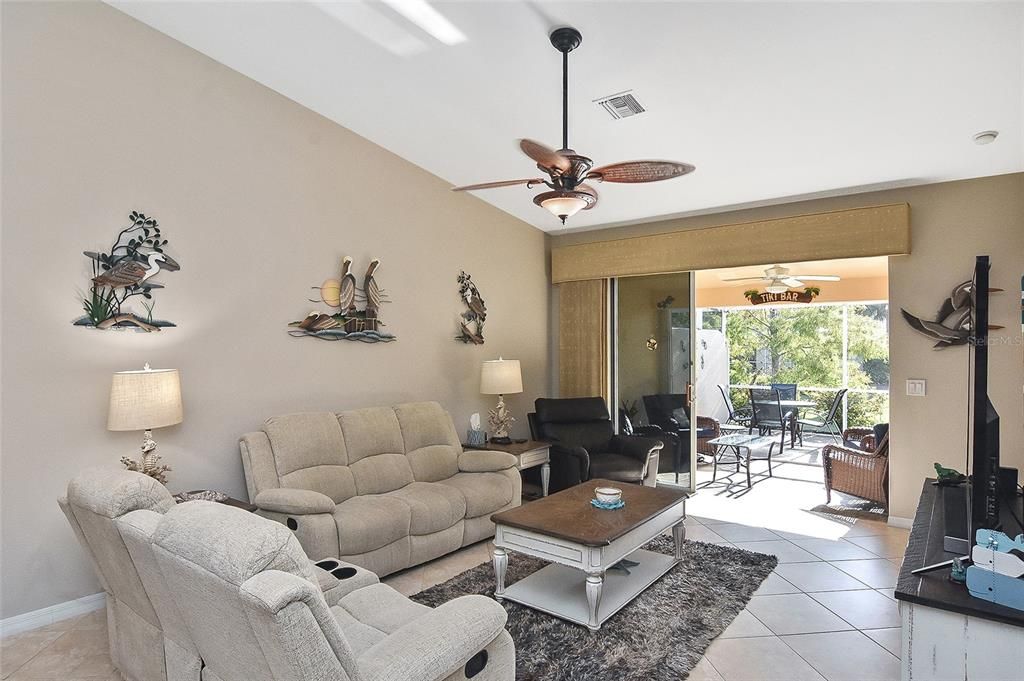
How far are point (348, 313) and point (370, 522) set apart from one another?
1.66 metres

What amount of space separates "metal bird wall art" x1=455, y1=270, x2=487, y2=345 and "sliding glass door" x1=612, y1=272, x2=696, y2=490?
5.45ft

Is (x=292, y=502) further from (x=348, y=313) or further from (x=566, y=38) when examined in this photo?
(x=566, y=38)

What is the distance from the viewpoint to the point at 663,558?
370 centimetres

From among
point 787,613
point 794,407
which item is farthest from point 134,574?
point 794,407

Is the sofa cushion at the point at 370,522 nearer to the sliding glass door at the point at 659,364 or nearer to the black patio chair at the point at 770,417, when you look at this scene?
the sliding glass door at the point at 659,364

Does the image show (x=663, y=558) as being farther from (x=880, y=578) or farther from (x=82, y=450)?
(x=82, y=450)

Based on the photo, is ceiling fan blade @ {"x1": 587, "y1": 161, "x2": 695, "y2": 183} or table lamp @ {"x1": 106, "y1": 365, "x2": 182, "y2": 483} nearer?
ceiling fan blade @ {"x1": 587, "y1": 161, "x2": 695, "y2": 183}

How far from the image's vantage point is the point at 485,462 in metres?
4.40

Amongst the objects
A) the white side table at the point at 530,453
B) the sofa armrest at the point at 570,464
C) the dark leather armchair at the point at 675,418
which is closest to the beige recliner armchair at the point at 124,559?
the white side table at the point at 530,453

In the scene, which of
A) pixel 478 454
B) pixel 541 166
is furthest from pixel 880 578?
pixel 541 166

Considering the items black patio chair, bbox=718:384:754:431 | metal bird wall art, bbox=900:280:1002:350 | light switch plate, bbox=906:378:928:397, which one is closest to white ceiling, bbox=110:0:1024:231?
metal bird wall art, bbox=900:280:1002:350

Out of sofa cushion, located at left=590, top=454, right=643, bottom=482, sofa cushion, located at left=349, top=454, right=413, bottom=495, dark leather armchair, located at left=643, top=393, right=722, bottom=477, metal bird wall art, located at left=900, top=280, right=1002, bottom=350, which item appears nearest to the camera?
sofa cushion, located at left=349, top=454, right=413, bottom=495

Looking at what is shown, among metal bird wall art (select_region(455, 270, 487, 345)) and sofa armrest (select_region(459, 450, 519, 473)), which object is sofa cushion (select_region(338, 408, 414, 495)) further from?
metal bird wall art (select_region(455, 270, 487, 345))

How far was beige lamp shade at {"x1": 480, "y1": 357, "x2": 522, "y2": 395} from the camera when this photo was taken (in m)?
5.13
